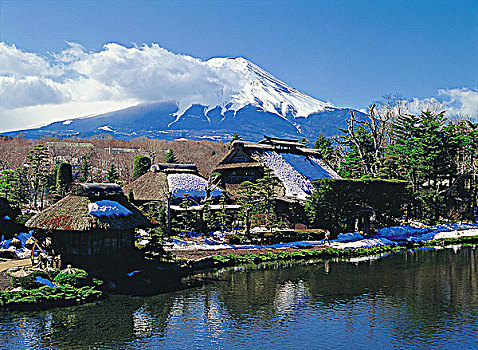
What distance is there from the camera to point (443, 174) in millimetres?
50500

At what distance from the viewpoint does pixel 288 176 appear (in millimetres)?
42281

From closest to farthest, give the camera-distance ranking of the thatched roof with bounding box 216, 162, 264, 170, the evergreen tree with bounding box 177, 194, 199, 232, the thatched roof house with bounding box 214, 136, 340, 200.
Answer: the evergreen tree with bounding box 177, 194, 199, 232, the thatched roof house with bounding box 214, 136, 340, 200, the thatched roof with bounding box 216, 162, 264, 170

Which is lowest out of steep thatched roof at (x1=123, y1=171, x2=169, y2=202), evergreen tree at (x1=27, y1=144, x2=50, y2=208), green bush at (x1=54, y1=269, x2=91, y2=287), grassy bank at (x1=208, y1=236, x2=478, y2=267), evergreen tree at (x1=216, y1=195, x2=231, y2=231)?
grassy bank at (x1=208, y1=236, x2=478, y2=267)

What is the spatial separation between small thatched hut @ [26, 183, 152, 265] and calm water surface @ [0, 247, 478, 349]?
305 centimetres

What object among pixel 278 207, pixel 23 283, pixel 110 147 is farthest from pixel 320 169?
pixel 110 147

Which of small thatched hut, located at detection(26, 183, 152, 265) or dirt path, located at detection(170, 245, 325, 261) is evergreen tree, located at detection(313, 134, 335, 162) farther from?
small thatched hut, located at detection(26, 183, 152, 265)

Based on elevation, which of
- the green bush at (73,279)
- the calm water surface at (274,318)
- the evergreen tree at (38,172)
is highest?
the evergreen tree at (38,172)

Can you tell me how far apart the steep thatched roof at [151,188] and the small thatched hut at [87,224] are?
1618 centimetres

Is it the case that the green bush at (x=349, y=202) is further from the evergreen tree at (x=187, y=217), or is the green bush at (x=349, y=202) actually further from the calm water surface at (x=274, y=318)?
the calm water surface at (x=274, y=318)

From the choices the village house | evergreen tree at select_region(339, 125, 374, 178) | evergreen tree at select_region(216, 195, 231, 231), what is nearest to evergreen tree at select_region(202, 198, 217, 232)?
evergreen tree at select_region(216, 195, 231, 231)

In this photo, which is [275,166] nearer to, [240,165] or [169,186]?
[240,165]

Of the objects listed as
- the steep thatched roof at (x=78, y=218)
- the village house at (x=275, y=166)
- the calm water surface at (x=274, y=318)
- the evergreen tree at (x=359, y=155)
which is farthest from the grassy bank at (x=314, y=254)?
the evergreen tree at (x=359, y=155)

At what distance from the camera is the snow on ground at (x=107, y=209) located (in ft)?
66.1

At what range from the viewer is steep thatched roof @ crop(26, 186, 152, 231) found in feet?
64.4
